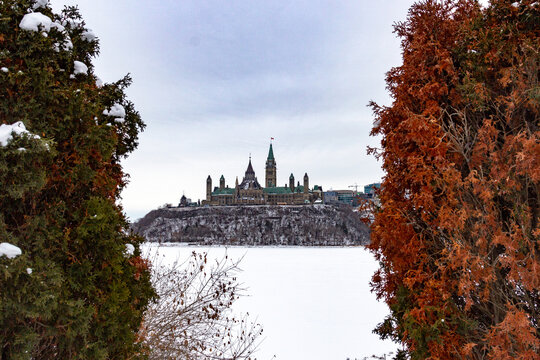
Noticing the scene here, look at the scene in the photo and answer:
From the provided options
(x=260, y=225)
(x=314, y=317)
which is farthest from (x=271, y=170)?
(x=314, y=317)

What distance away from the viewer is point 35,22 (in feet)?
10.8

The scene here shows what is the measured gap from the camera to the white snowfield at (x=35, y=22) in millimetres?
3248

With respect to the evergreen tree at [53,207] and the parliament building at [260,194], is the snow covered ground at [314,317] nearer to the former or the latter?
the evergreen tree at [53,207]

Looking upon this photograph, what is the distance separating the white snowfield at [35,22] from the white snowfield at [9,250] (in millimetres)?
1897

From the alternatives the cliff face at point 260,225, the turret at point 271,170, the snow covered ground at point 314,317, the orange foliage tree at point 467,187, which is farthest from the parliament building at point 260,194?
the orange foliage tree at point 467,187

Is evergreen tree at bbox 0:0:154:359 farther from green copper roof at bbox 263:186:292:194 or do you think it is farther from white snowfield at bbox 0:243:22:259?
green copper roof at bbox 263:186:292:194

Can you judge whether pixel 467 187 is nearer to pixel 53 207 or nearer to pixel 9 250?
pixel 53 207

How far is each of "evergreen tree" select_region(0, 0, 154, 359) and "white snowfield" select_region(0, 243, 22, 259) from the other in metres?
0.03

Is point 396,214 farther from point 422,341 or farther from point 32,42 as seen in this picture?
point 32,42

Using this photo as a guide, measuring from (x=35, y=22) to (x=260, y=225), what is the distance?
299 ft

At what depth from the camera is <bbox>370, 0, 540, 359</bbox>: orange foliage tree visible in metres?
4.22

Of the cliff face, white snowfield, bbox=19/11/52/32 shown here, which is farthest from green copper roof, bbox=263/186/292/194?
white snowfield, bbox=19/11/52/32

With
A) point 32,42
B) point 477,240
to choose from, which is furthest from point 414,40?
point 32,42

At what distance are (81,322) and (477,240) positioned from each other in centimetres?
439
